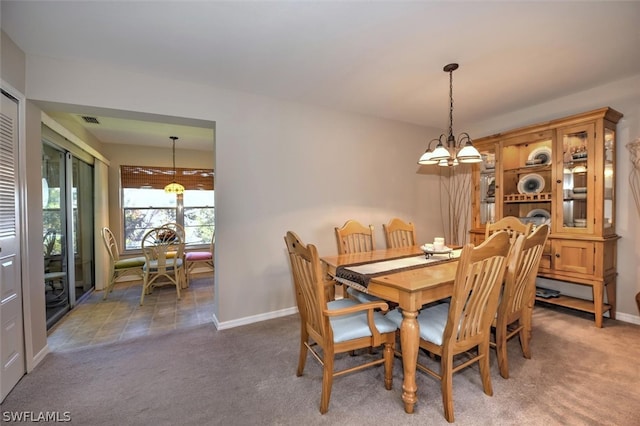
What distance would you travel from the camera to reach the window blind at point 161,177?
5047mm

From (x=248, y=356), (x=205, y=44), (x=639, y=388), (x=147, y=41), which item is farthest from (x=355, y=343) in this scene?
(x=147, y=41)

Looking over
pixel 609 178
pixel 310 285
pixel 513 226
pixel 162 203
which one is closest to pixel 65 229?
pixel 162 203

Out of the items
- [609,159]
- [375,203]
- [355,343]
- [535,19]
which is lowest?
[355,343]

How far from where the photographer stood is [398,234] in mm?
3227

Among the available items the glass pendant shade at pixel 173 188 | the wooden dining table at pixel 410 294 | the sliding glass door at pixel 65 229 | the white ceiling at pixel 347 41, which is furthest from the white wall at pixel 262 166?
the glass pendant shade at pixel 173 188

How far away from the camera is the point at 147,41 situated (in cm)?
202

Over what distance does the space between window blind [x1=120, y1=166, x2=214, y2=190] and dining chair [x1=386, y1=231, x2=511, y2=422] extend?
4955mm

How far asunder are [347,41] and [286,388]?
247cm

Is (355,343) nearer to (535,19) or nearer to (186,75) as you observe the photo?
(535,19)

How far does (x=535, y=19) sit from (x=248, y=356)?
317 cm

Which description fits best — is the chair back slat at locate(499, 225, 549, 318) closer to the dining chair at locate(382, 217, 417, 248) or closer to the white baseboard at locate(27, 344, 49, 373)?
the dining chair at locate(382, 217, 417, 248)

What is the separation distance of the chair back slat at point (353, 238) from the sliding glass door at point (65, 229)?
2.77 m

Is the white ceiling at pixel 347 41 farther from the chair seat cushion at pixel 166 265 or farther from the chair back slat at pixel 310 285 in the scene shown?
the chair seat cushion at pixel 166 265

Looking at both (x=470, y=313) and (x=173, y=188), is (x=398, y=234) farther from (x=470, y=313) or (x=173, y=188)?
(x=173, y=188)
